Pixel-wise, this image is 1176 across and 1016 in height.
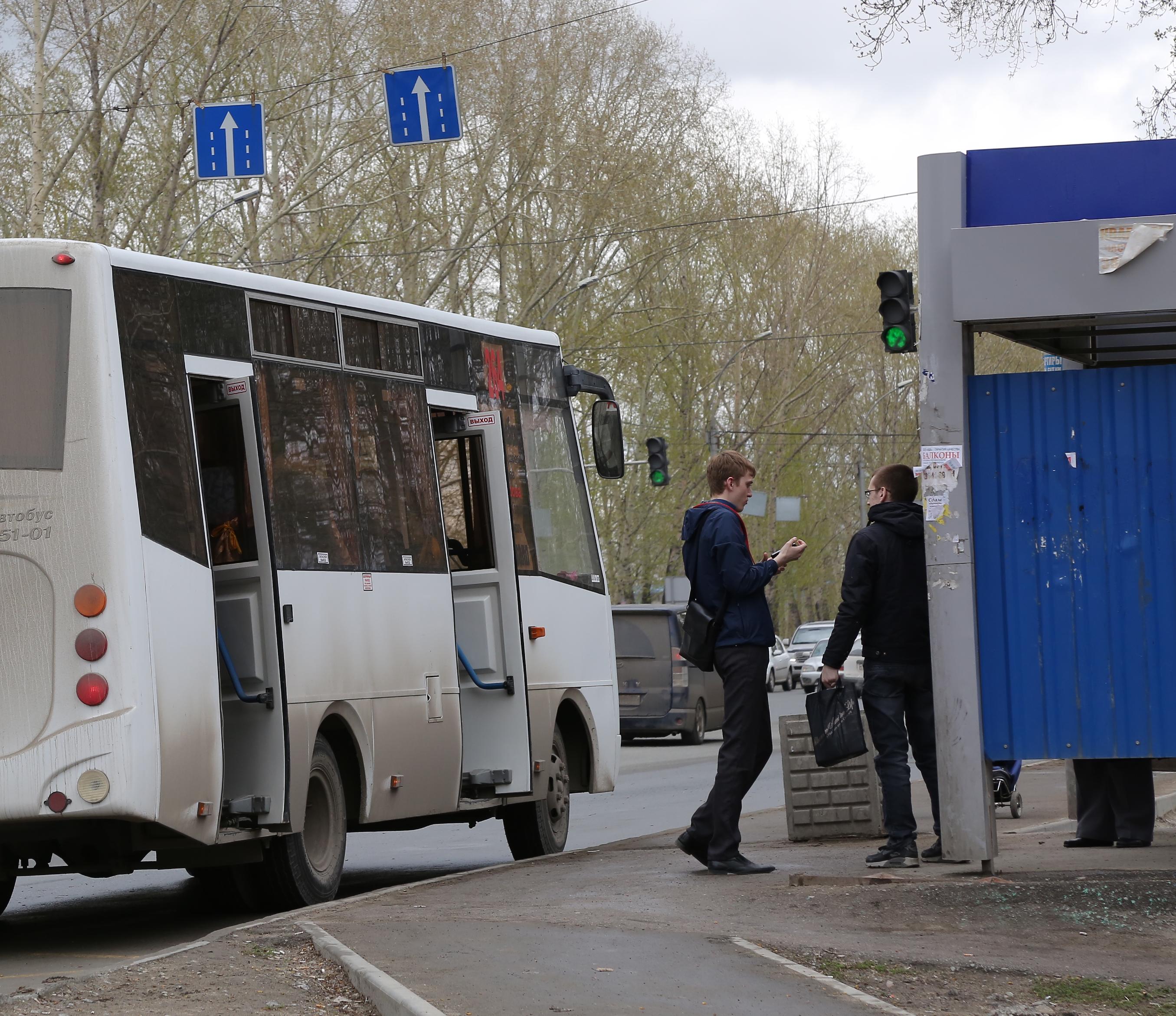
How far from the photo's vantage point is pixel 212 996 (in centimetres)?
655

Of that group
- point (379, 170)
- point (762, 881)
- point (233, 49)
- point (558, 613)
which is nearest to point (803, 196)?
point (379, 170)

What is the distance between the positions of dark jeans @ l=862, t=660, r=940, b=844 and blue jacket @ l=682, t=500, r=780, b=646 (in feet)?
1.91

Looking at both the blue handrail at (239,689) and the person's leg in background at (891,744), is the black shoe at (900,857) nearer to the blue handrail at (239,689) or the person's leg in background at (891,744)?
the person's leg in background at (891,744)

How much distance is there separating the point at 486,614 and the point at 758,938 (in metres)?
4.37

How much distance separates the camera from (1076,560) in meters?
8.71

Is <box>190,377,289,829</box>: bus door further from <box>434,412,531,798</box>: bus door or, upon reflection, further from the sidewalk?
<box>434,412,531,798</box>: bus door

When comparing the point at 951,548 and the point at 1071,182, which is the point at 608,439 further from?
the point at 1071,182

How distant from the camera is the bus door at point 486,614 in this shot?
11.3 metres

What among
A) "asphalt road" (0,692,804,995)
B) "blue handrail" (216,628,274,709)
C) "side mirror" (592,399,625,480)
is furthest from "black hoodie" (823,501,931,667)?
"side mirror" (592,399,625,480)

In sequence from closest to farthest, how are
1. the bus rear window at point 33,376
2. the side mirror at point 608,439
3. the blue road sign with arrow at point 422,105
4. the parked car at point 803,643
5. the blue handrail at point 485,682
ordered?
the bus rear window at point 33,376
the blue handrail at point 485,682
the side mirror at point 608,439
the blue road sign with arrow at point 422,105
the parked car at point 803,643

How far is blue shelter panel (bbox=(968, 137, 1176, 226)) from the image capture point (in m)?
8.55

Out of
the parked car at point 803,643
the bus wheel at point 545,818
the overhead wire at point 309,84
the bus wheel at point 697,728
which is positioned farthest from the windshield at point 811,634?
the bus wheel at point 545,818

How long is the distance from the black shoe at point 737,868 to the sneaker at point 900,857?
522 mm

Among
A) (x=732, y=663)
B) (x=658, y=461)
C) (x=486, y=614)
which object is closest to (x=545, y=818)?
(x=486, y=614)
